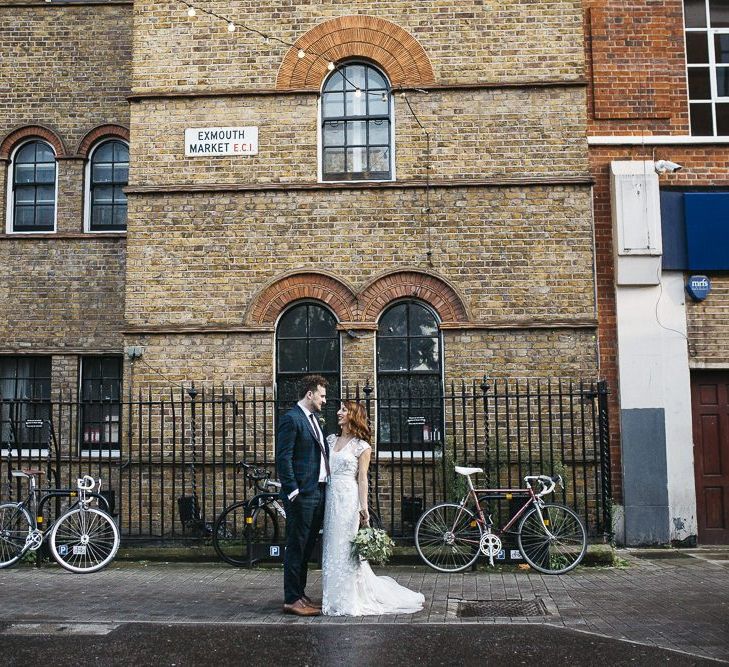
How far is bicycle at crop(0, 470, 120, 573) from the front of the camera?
374 inches

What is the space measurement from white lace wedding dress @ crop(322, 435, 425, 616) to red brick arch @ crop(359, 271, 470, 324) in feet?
12.9

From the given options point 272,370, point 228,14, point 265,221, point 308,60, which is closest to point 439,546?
point 272,370

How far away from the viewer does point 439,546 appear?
941 cm

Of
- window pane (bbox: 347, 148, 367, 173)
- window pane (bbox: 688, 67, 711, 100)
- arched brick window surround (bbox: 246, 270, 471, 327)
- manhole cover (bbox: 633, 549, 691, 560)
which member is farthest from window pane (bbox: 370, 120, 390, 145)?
manhole cover (bbox: 633, 549, 691, 560)

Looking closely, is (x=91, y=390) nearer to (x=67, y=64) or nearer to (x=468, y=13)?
(x=67, y=64)

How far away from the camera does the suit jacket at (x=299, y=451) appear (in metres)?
7.28

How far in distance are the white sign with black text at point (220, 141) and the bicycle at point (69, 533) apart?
4669 mm

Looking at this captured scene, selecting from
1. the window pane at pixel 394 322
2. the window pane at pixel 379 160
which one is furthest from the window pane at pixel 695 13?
the window pane at pixel 394 322

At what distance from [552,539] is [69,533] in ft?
17.9

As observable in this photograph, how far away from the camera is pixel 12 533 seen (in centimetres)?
970

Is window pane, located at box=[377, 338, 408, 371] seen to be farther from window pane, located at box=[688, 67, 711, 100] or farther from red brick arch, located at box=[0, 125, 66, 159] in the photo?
red brick arch, located at box=[0, 125, 66, 159]

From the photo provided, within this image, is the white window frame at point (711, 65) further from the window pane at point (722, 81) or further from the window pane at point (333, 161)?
the window pane at point (333, 161)

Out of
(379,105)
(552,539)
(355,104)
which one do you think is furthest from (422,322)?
(552,539)

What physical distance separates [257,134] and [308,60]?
4.11 feet
